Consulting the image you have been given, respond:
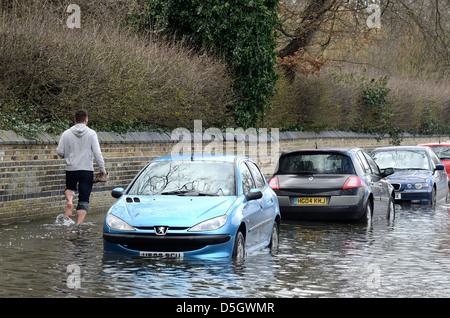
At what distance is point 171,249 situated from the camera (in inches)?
423

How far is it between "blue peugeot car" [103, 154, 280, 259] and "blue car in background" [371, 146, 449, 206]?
8.88 meters

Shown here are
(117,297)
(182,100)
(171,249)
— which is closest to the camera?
(117,297)

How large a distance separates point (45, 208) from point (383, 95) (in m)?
24.4

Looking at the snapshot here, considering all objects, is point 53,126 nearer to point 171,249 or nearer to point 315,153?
point 315,153

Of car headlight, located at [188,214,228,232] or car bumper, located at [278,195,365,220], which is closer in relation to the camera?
car headlight, located at [188,214,228,232]

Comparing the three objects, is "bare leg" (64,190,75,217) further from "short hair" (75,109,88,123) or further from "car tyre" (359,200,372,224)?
"car tyre" (359,200,372,224)

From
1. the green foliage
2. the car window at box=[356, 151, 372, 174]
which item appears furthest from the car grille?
the green foliage

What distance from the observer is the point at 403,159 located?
2273cm

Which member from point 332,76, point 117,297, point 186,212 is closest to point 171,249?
point 186,212

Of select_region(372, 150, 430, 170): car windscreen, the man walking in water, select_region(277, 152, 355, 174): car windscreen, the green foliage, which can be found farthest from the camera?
the green foliage

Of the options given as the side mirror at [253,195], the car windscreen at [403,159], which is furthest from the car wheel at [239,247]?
the car windscreen at [403,159]

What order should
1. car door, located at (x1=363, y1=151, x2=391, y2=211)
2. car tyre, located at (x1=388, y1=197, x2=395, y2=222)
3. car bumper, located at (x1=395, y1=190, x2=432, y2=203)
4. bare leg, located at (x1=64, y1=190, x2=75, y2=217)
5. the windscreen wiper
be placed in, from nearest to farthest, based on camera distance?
1. the windscreen wiper
2. bare leg, located at (x1=64, y1=190, x2=75, y2=217)
3. car door, located at (x1=363, y1=151, x2=391, y2=211)
4. car tyre, located at (x1=388, y1=197, x2=395, y2=222)
5. car bumper, located at (x1=395, y1=190, x2=432, y2=203)

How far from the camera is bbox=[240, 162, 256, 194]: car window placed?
12172 mm

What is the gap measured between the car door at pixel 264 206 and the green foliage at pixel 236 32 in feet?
41.3
